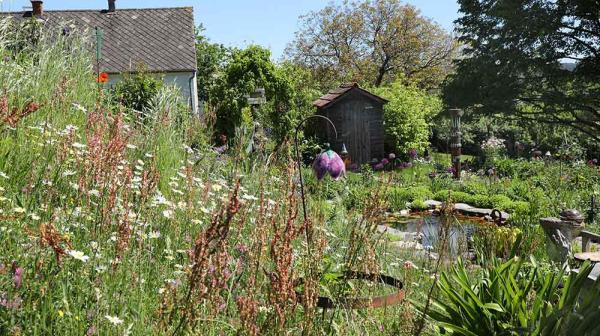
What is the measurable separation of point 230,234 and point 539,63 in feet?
38.9

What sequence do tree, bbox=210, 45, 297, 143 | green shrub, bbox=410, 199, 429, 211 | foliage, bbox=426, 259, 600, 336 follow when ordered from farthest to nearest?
tree, bbox=210, 45, 297, 143, green shrub, bbox=410, 199, 429, 211, foliage, bbox=426, 259, 600, 336

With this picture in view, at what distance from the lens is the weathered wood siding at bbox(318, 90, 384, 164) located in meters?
19.0

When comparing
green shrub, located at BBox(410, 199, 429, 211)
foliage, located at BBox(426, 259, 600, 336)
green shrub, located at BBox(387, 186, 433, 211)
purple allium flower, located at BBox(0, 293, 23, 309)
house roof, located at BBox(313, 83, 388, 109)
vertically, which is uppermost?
house roof, located at BBox(313, 83, 388, 109)

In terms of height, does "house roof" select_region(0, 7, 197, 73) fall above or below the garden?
above

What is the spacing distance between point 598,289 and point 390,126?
17555 mm

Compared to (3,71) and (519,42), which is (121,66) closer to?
(519,42)

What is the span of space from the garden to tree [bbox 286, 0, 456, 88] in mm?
16070

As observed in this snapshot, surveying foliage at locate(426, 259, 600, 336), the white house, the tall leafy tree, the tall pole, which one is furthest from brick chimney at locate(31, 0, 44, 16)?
foliage at locate(426, 259, 600, 336)

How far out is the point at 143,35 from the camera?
21375 millimetres

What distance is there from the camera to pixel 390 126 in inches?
770

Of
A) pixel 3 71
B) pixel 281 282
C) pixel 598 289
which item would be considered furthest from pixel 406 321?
pixel 3 71

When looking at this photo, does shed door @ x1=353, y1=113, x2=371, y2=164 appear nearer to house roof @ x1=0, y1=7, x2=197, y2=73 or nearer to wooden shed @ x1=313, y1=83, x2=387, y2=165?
wooden shed @ x1=313, y1=83, x2=387, y2=165

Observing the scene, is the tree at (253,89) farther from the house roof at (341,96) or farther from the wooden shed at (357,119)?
the wooden shed at (357,119)

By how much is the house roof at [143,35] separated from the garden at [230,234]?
781cm
